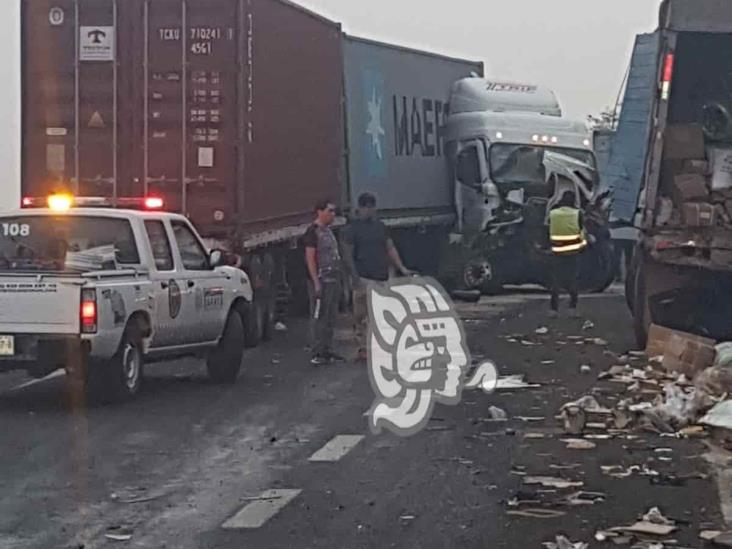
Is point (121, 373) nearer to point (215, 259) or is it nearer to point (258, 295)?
point (215, 259)

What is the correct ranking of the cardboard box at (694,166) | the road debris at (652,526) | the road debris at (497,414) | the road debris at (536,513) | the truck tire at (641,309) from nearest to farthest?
the road debris at (652,526) < the road debris at (536,513) < the road debris at (497,414) < the cardboard box at (694,166) < the truck tire at (641,309)

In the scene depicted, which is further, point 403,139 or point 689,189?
point 403,139

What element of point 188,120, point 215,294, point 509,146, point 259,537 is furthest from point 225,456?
point 509,146

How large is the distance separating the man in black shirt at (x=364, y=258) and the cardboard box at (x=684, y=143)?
2951 mm

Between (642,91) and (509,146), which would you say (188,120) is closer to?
(642,91)

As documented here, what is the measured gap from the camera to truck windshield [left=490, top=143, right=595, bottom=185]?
99.2 feet

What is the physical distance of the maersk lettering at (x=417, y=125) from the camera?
97.9 ft

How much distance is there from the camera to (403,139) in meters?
30.0

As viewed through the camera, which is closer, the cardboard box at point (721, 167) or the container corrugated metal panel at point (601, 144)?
the cardboard box at point (721, 167)

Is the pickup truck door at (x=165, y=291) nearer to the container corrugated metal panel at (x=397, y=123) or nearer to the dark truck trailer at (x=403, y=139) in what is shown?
the dark truck trailer at (x=403, y=139)

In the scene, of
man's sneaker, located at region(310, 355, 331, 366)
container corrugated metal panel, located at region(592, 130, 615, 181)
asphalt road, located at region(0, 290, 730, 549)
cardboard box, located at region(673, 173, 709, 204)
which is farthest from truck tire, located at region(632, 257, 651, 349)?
container corrugated metal panel, located at region(592, 130, 615, 181)

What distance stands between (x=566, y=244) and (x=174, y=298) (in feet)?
33.9

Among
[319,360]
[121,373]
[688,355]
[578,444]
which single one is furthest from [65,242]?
[688,355]

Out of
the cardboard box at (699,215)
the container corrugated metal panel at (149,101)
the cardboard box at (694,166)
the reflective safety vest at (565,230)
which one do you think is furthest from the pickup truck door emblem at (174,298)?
the reflective safety vest at (565,230)
